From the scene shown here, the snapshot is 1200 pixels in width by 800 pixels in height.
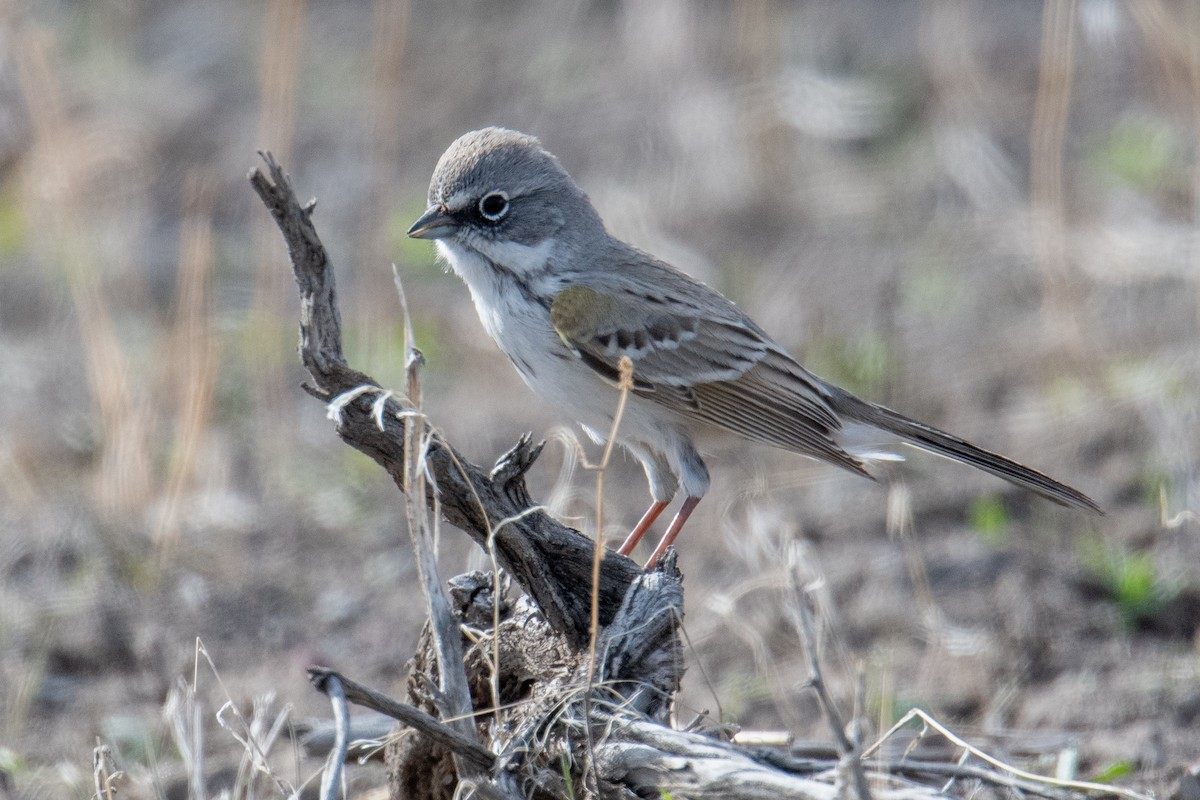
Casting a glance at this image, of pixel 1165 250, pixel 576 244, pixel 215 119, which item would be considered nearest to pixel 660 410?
pixel 576 244

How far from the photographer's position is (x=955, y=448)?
499 centimetres

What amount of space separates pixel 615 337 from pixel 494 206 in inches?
23.9

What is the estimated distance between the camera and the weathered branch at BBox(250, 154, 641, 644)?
3428mm

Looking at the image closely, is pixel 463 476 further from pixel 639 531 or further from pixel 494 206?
pixel 494 206

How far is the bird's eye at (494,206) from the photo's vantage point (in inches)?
191

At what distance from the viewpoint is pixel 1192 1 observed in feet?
32.1

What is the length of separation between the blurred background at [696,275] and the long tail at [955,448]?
0.25 meters

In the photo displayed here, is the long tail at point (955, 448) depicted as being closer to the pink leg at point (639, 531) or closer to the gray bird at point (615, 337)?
the gray bird at point (615, 337)

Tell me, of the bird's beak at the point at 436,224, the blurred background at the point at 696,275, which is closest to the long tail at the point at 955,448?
the blurred background at the point at 696,275

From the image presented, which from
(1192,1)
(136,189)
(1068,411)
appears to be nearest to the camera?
(1068,411)

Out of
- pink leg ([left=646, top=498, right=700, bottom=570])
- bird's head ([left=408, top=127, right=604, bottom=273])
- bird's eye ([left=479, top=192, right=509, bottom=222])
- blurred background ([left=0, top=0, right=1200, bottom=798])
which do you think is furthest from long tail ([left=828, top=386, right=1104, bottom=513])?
bird's eye ([left=479, top=192, right=509, bottom=222])

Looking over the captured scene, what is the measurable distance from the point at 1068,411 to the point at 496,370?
296cm

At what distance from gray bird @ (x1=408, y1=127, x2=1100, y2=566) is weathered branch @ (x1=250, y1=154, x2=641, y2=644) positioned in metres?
0.87

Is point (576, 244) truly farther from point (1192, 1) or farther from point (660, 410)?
point (1192, 1)
